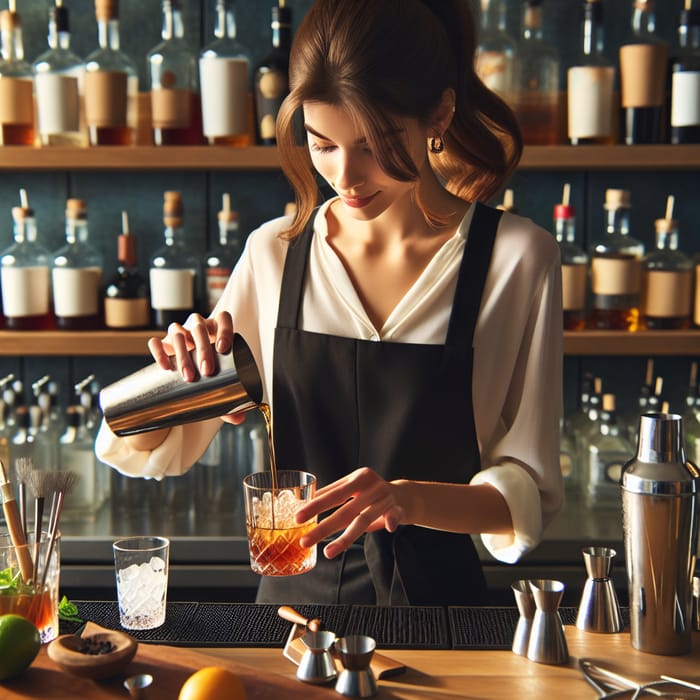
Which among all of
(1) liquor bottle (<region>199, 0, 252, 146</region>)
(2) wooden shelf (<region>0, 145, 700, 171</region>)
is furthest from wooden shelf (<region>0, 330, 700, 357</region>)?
(1) liquor bottle (<region>199, 0, 252, 146</region>)

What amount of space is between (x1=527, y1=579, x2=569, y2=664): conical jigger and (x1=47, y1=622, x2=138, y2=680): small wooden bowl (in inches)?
17.8

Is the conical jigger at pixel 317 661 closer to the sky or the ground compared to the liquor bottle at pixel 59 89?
closer to the ground

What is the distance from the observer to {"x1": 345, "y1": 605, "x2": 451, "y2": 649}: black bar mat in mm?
1226

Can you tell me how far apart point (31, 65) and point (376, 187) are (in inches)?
62.0

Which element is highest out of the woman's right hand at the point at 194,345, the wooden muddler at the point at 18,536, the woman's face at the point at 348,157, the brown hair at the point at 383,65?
the brown hair at the point at 383,65

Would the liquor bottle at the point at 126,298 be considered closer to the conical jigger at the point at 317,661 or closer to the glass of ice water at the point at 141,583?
the glass of ice water at the point at 141,583

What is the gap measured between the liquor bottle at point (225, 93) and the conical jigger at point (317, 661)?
5.16ft

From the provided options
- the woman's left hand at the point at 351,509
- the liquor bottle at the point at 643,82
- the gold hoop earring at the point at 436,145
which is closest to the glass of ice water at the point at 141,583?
the woman's left hand at the point at 351,509

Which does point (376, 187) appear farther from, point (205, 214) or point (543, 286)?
point (205, 214)

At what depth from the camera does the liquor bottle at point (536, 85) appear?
2.46 m

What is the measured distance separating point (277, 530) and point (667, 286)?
159cm

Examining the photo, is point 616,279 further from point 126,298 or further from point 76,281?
point 76,281

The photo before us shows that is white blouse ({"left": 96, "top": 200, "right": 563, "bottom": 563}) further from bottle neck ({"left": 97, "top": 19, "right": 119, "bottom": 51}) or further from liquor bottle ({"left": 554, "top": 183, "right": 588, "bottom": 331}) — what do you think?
bottle neck ({"left": 97, "top": 19, "right": 119, "bottom": 51})

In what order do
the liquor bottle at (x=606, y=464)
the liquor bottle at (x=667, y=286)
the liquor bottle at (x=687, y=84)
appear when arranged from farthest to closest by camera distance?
1. the liquor bottle at (x=606, y=464)
2. the liquor bottle at (x=667, y=286)
3. the liquor bottle at (x=687, y=84)
